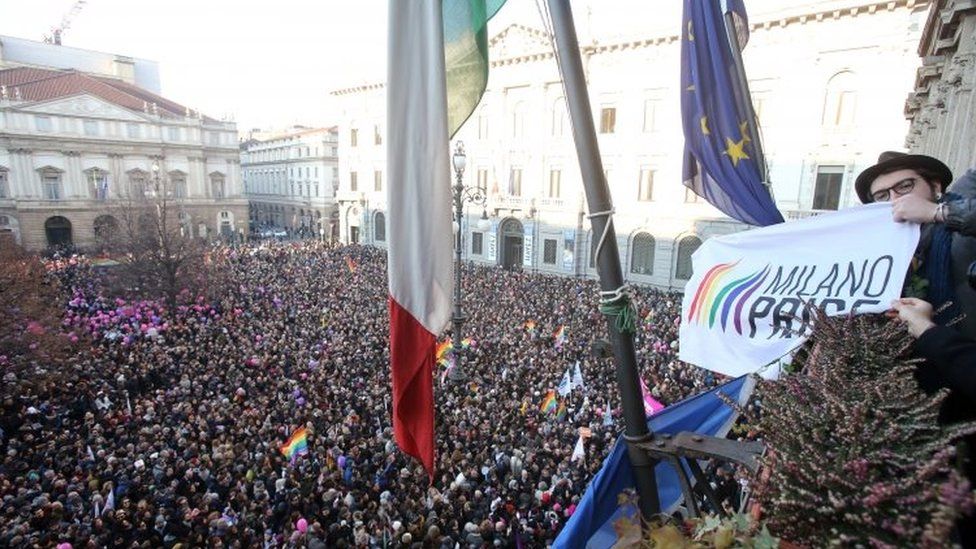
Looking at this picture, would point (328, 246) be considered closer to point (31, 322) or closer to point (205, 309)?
point (205, 309)

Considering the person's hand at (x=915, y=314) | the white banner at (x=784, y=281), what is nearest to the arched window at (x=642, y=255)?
the white banner at (x=784, y=281)

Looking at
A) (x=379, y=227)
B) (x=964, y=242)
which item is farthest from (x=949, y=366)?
(x=379, y=227)

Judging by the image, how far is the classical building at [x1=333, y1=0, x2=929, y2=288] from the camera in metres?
21.4

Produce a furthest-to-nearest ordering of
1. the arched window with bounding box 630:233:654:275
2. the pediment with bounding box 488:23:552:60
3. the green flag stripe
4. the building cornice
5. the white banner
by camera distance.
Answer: the building cornice
the pediment with bounding box 488:23:552:60
the arched window with bounding box 630:233:654:275
the green flag stripe
the white banner

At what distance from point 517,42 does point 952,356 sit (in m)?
32.5

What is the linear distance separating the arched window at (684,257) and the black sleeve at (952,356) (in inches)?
1016

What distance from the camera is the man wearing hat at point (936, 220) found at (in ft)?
7.13

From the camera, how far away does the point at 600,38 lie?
27594 mm

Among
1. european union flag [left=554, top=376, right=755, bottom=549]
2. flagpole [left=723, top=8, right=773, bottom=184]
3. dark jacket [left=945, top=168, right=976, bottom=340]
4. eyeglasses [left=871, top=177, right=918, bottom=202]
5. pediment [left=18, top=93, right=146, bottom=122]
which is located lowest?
european union flag [left=554, top=376, right=755, bottom=549]

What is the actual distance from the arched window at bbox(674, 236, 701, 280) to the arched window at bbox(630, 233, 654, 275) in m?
1.48

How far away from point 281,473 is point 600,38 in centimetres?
2669

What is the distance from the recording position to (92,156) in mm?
42844

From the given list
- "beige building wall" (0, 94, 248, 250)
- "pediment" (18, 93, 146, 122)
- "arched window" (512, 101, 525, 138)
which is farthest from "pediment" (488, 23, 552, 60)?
"pediment" (18, 93, 146, 122)

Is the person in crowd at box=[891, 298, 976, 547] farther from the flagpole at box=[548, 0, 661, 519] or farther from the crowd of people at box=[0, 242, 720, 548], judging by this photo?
the crowd of people at box=[0, 242, 720, 548]
